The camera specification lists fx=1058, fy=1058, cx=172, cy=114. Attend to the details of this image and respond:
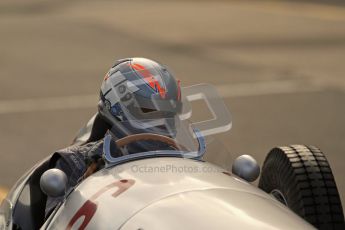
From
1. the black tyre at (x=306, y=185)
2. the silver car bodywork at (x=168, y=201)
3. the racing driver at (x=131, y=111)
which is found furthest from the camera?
the black tyre at (x=306, y=185)

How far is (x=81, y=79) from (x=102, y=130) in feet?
31.6

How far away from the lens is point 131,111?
6820 mm

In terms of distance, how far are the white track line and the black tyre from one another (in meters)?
7.62

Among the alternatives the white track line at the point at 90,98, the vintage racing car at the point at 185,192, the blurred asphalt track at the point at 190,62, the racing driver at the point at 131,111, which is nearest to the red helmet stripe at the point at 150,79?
the racing driver at the point at 131,111

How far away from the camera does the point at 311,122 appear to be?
48.1ft

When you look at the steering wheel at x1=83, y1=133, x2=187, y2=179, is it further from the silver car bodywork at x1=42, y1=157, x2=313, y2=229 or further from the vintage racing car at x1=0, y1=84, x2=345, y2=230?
the silver car bodywork at x1=42, y1=157, x2=313, y2=229

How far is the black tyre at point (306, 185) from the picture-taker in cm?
756

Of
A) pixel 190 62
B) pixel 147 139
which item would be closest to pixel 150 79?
pixel 147 139

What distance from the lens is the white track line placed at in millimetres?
15383

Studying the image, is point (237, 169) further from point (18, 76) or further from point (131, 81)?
point (18, 76)

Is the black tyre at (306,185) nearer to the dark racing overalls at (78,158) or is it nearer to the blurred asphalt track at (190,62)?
the dark racing overalls at (78,158)

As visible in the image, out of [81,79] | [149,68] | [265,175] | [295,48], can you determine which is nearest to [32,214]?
[149,68]

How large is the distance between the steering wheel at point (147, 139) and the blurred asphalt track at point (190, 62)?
4.91 m

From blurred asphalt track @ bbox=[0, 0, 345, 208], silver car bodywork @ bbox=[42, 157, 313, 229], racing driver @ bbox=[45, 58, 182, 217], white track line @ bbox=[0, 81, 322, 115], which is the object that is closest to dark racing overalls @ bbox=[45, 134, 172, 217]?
racing driver @ bbox=[45, 58, 182, 217]
